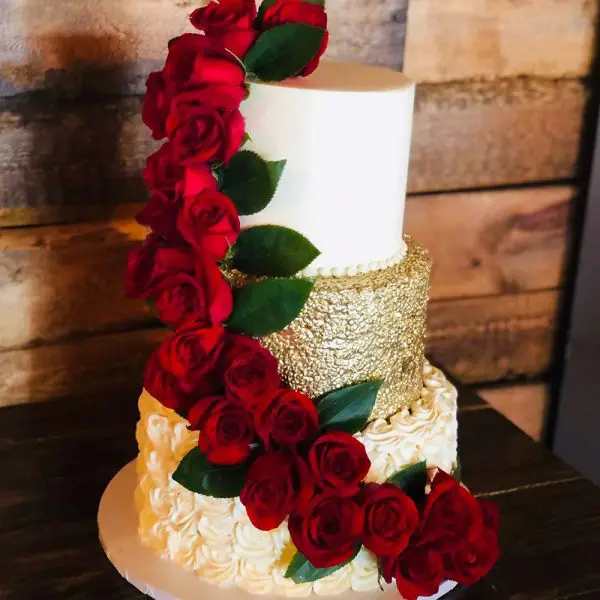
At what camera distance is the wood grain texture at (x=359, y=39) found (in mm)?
1016

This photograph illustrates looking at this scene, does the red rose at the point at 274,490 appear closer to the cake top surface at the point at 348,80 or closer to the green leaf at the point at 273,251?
the green leaf at the point at 273,251

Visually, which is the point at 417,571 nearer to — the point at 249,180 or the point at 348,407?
the point at 348,407

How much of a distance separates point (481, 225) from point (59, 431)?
708 millimetres

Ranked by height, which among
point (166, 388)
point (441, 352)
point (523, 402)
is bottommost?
point (523, 402)

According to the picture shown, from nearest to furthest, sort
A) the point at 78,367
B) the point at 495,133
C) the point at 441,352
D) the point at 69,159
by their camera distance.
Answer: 1. the point at 69,159
2. the point at 78,367
3. the point at 495,133
4. the point at 441,352

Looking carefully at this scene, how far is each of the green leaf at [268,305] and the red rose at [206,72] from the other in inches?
6.2

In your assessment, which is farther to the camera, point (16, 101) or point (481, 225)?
point (481, 225)

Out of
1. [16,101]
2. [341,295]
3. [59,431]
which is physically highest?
[16,101]

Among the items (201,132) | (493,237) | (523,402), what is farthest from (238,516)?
(523,402)

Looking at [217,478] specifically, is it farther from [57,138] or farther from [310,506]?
[57,138]

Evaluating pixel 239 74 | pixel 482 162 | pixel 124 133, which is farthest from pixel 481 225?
pixel 239 74

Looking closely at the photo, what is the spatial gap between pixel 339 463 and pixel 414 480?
0.34 feet

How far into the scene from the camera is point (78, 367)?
1.18 m

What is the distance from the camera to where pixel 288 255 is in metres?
0.74
